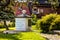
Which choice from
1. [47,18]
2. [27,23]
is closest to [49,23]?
[47,18]

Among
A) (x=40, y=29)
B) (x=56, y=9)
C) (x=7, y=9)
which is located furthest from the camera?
(x=56, y=9)

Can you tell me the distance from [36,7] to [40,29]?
16.3m

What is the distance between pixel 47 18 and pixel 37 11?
16065mm

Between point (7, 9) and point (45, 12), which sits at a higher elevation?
point (7, 9)

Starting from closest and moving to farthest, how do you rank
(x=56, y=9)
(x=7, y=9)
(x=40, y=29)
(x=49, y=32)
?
(x=49, y=32) → (x=40, y=29) → (x=7, y=9) → (x=56, y=9)

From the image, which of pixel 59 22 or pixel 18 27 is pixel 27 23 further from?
pixel 59 22

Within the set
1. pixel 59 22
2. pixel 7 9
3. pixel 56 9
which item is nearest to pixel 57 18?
pixel 59 22

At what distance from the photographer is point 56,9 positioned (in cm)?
3456

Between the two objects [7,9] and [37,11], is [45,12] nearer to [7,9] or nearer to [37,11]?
[37,11]

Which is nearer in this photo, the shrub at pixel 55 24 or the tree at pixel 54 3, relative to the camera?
the shrub at pixel 55 24

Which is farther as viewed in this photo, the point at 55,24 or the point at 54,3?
the point at 54,3

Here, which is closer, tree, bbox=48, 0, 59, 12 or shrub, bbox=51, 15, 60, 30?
shrub, bbox=51, 15, 60, 30

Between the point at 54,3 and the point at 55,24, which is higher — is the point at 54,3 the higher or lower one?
the higher one

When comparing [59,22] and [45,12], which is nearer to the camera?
[59,22]
